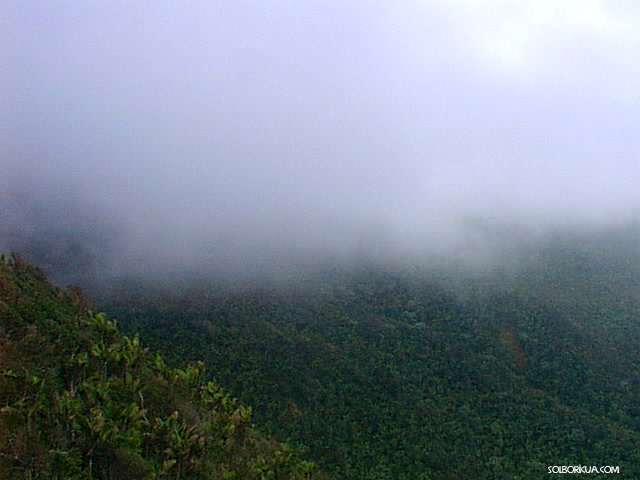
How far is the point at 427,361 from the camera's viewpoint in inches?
2477

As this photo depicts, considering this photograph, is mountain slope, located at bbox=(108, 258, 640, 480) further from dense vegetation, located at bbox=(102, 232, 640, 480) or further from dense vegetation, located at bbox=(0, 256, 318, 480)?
dense vegetation, located at bbox=(0, 256, 318, 480)

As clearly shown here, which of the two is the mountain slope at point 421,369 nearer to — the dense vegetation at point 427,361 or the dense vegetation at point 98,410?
the dense vegetation at point 427,361

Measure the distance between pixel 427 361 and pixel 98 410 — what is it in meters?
51.3

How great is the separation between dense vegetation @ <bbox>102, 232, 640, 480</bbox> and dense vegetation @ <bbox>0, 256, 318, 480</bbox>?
1826 cm

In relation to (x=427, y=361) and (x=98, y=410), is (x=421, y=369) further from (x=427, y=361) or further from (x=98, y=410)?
(x=98, y=410)

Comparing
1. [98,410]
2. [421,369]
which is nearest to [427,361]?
[421,369]

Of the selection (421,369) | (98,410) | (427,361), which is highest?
(98,410)

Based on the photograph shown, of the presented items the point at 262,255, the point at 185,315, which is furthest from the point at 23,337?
the point at 262,255

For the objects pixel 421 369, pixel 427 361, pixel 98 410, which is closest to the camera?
pixel 98 410

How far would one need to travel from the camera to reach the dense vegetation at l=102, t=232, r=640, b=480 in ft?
145

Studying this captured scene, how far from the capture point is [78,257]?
78.9 m

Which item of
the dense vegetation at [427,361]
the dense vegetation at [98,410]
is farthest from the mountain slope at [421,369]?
the dense vegetation at [98,410]

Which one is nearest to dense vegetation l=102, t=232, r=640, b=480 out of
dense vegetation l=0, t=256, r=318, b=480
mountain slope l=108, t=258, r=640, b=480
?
mountain slope l=108, t=258, r=640, b=480

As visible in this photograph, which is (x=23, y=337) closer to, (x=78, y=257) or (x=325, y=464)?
(x=325, y=464)
